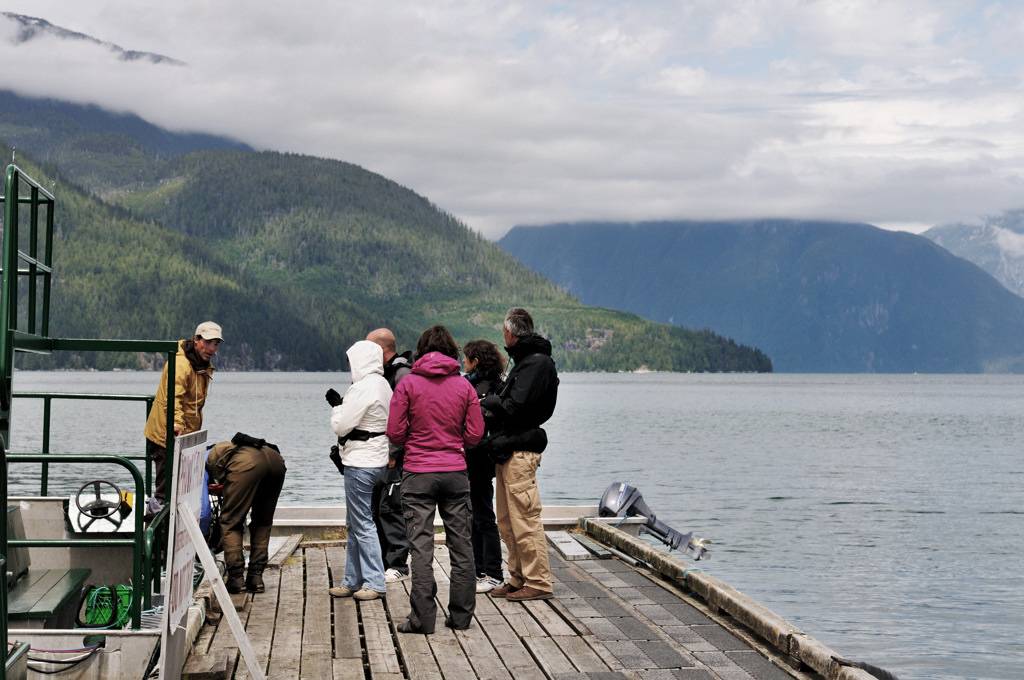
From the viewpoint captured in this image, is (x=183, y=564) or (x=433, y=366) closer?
(x=183, y=564)

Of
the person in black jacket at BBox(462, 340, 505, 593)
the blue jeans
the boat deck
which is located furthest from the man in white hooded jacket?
the person in black jacket at BBox(462, 340, 505, 593)

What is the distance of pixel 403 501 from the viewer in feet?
31.6

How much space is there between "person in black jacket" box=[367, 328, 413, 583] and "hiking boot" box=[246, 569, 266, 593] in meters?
1.03

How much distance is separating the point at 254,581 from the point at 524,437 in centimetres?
254

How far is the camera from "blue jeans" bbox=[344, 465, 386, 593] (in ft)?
33.9

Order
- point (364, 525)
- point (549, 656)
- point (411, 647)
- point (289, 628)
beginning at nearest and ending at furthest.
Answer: point (549, 656) < point (411, 647) < point (289, 628) < point (364, 525)

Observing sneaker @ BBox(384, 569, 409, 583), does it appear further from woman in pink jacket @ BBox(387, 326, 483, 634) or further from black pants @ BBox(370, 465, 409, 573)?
woman in pink jacket @ BBox(387, 326, 483, 634)

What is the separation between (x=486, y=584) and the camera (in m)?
10.9

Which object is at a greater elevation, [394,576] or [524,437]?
[524,437]

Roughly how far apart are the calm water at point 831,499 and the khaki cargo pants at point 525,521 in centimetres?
643

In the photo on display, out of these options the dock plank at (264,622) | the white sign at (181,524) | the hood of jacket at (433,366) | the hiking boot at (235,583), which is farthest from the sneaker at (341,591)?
the white sign at (181,524)

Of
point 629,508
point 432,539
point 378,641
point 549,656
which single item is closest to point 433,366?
point 432,539

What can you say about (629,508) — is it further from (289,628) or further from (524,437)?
(289,628)

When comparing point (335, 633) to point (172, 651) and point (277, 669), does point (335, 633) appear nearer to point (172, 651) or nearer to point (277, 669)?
point (277, 669)
